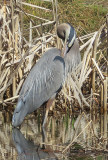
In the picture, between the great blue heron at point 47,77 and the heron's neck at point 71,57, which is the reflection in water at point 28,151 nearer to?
the great blue heron at point 47,77

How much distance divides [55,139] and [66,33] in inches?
70.1

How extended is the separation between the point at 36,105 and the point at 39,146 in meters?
1.36

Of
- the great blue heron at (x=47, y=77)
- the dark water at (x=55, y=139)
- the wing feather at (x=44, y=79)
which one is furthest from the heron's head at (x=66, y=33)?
the dark water at (x=55, y=139)

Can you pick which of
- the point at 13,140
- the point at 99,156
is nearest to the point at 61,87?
the point at 13,140

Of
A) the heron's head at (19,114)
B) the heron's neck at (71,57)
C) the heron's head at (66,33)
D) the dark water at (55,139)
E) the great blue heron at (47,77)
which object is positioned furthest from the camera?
the heron's neck at (71,57)

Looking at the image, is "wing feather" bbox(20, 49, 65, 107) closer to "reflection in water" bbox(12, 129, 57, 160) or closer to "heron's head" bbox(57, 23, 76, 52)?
"heron's head" bbox(57, 23, 76, 52)

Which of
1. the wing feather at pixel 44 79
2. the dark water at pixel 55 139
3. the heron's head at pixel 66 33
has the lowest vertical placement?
the dark water at pixel 55 139

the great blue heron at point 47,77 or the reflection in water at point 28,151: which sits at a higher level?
the great blue heron at point 47,77

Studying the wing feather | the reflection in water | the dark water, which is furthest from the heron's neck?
the reflection in water

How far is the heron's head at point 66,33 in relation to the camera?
7.52m

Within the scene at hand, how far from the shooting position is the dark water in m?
5.61

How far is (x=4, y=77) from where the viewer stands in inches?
308

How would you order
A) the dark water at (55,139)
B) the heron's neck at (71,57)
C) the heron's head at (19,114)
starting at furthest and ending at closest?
the heron's neck at (71,57) → the heron's head at (19,114) → the dark water at (55,139)

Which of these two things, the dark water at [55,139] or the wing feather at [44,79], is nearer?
the dark water at [55,139]
